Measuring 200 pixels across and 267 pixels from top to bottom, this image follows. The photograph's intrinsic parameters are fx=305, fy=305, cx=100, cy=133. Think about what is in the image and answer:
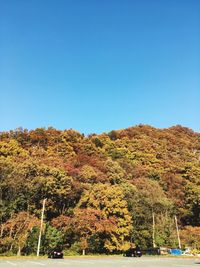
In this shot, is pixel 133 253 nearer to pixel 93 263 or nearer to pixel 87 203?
pixel 87 203

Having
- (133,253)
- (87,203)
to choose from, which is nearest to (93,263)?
(133,253)

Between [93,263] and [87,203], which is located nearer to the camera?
[93,263]

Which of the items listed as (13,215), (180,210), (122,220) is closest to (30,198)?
(13,215)

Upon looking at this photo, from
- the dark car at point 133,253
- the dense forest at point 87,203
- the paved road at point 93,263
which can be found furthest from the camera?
the dense forest at point 87,203

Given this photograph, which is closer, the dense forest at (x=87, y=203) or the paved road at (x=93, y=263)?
the paved road at (x=93, y=263)

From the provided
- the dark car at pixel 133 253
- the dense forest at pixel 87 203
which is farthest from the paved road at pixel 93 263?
the dense forest at pixel 87 203

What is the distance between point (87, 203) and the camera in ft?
127

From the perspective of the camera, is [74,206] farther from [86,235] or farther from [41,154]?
[41,154]

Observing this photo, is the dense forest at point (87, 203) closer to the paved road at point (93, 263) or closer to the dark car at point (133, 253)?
the dark car at point (133, 253)

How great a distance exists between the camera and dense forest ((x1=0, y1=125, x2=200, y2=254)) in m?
35.5

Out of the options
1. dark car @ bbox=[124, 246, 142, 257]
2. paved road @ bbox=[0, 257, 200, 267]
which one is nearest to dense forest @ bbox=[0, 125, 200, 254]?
dark car @ bbox=[124, 246, 142, 257]

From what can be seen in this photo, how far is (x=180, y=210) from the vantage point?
5294cm

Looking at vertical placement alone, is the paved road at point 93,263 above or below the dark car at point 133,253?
below

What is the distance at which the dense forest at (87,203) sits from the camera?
35.5 metres
